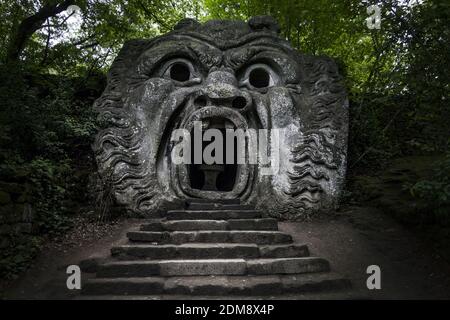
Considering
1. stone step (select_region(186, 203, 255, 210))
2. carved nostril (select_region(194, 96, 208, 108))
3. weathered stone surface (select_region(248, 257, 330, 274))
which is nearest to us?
weathered stone surface (select_region(248, 257, 330, 274))

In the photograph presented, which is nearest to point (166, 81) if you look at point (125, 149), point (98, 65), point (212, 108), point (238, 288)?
point (212, 108)

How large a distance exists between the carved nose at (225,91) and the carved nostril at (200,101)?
19 centimetres

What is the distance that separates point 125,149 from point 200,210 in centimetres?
197

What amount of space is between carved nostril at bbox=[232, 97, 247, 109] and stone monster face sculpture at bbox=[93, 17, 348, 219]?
0.02 m

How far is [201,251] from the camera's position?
4.67 metres

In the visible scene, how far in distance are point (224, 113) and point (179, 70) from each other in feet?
6.07

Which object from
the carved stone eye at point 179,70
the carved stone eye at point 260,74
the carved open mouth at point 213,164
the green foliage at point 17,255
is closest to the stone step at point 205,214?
the carved open mouth at point 213,164

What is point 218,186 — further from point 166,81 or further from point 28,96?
point 28,96

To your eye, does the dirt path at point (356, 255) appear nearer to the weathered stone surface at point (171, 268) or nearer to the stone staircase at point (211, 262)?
the stone staircase at point (211, 262)

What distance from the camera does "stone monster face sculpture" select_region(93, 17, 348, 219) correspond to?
21.2ft

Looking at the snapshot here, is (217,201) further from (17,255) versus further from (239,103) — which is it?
(17,255)

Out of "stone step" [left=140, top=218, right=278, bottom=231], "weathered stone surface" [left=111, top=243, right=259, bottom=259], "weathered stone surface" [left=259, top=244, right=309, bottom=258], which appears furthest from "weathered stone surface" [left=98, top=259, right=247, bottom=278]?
"stone step" [left=140, top=218, right=278, bottom=231]

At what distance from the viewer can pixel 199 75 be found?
7473 millimetres

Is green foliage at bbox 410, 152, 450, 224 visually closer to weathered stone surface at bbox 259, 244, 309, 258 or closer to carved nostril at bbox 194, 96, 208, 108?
weathered stone surface at bbox 259, 244, 309, 258
